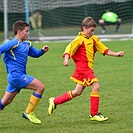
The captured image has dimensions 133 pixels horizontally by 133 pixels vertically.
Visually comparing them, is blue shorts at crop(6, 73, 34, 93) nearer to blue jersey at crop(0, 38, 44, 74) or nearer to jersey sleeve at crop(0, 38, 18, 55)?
blue jersey at crop(0, 38, 44, 74)

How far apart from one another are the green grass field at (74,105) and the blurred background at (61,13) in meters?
7.62

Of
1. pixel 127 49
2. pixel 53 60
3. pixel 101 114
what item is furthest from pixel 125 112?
pixel 127 49

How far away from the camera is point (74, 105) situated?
8250 mm

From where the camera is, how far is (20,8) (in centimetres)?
2127

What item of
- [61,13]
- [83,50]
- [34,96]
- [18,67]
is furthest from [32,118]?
[61,13]

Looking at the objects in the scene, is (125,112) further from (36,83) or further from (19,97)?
(19,97)

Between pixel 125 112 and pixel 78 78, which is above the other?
pixel 78 78

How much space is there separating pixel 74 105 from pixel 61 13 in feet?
45.7

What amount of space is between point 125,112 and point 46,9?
1501 cm

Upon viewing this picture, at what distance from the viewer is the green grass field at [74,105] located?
6621 mm

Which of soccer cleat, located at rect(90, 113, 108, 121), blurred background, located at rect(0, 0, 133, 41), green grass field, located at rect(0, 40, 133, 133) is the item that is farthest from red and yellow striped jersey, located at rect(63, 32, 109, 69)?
blurred background, located at rect(0, 0, 133, 41)

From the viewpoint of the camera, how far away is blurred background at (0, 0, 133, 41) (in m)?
21.4

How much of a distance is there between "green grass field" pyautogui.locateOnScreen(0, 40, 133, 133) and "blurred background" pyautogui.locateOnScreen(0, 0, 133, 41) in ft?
25.0

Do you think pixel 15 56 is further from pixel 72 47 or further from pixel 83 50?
pixel 83 50
